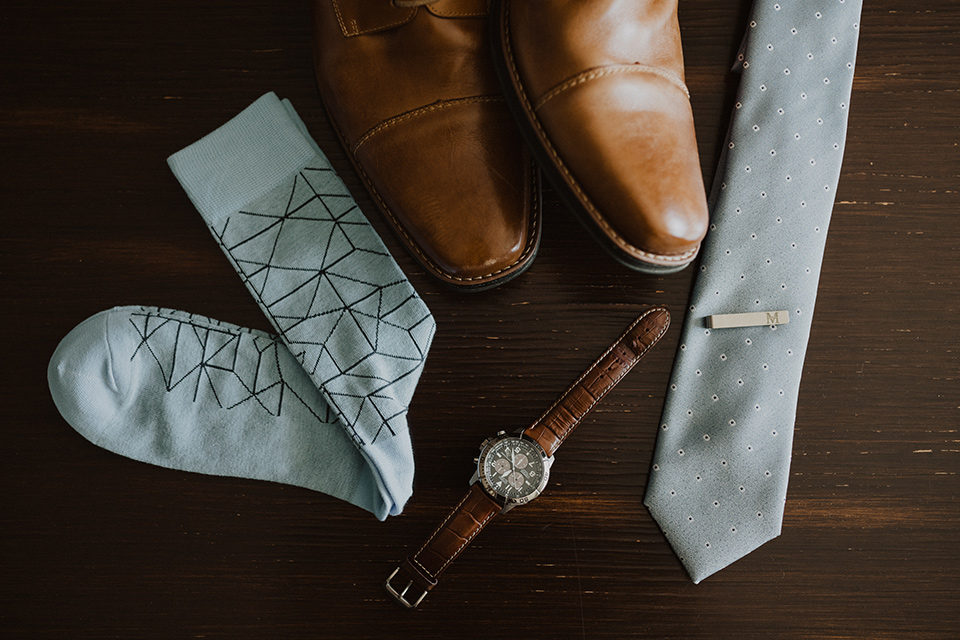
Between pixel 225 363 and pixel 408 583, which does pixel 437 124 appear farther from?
pixel 408 583

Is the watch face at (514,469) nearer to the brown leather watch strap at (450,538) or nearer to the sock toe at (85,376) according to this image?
the brown leather watch strap at (450,538)

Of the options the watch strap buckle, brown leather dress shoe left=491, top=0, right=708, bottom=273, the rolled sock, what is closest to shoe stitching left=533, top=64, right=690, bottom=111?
brown leather dress shoe left=491, top=0, right=708, bottom=273

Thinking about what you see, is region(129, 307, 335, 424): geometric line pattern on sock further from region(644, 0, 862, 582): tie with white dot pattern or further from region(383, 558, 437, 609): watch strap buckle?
region(644, 0, 862, 582): tie with white dot pattern

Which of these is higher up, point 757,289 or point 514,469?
point 757,289

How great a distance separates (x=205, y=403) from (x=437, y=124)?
15.3 inches

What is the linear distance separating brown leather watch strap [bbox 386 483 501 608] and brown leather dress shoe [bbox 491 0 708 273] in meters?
0.28

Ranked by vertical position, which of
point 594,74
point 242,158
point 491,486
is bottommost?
point 491,486

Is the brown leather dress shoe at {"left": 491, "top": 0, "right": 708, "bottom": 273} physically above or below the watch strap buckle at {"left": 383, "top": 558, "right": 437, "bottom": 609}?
above

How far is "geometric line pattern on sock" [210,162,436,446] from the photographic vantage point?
61 centimetres

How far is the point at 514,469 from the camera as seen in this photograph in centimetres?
58

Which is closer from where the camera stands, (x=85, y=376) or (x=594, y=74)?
(x=594, y=74)

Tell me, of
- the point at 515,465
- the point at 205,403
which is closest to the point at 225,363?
the point at 205,403

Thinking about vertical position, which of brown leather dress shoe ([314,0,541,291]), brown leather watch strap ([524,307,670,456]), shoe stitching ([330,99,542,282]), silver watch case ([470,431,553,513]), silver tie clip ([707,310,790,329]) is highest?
brown leather dress shoe ([314,0,541,291])

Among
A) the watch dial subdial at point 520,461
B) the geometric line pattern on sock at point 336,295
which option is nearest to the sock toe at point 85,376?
the geometric line pattern on sock at point 336,295
